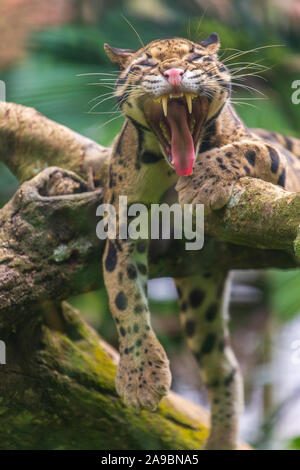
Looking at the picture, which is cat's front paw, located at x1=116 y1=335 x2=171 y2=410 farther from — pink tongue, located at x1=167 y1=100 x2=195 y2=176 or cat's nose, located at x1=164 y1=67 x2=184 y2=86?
cat's nose, located at x1=164 y1=67 x2=184 y2=86

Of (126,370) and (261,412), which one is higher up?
(261,412)

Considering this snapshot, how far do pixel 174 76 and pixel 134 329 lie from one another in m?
1.58

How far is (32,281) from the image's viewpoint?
4215mm

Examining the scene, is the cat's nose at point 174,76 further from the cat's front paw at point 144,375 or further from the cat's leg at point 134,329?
the cat's front paw at point 144,375

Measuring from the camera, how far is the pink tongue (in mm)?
3652

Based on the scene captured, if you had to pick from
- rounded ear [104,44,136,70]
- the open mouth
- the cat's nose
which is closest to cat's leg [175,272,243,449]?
the open mouth

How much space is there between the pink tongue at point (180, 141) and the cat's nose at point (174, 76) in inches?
8.6

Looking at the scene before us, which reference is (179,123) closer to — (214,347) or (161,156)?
(161,156)

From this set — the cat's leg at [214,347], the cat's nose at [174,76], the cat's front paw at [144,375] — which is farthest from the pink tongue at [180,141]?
the cat's leg at [214,347]

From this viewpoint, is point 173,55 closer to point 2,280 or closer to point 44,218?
point 44,218
